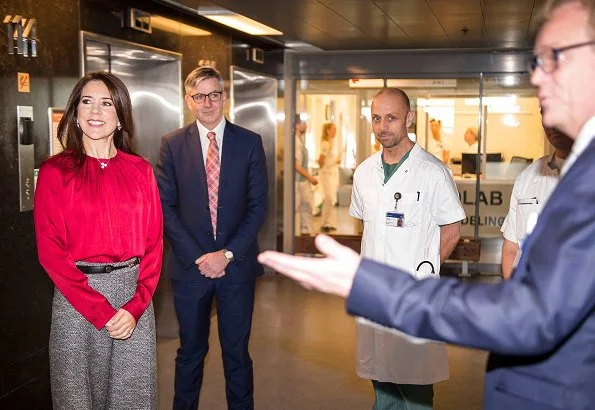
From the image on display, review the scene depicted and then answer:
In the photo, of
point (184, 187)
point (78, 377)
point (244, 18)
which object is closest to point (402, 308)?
point (78, 377)

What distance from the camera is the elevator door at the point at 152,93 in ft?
21.6

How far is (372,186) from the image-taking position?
4016mm

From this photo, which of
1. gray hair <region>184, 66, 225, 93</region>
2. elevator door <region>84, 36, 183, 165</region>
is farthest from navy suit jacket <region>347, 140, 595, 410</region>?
elevator door <region>84, 36, 183, 165</region>

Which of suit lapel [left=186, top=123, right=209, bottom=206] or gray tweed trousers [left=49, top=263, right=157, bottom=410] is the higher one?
suit lapel [left=186, top=123, right=209, bottom=206]

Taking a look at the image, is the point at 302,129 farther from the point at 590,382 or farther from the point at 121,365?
the point at 590,382

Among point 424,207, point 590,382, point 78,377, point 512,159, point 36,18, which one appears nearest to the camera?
point 590,382

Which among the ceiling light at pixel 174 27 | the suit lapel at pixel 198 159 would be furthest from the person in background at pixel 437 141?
the suit lapel at pixel 198 159

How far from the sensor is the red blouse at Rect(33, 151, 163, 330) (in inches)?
121

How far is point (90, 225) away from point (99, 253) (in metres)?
0.12

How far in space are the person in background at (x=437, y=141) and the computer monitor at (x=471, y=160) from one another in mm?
265

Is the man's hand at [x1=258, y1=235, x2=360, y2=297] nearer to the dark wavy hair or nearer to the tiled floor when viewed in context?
the dark wavy hair

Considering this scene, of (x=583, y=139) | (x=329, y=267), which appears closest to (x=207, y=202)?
(x=329, y=267)

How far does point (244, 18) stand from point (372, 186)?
12.3ft

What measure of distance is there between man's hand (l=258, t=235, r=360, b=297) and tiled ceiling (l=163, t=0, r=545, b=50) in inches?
202
